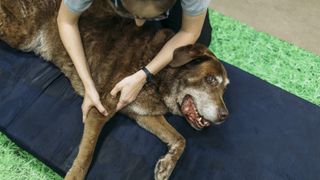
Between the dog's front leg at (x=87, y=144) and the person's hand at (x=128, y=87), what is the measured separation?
11cm

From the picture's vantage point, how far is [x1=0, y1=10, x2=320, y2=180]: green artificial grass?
2771 millimetres

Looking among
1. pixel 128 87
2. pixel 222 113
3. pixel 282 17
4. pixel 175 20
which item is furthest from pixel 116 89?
pixel 282 17

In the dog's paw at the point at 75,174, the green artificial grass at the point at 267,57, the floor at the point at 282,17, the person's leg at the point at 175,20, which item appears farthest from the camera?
the floor at the point at 282,17

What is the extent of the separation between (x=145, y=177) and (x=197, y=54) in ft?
1.92

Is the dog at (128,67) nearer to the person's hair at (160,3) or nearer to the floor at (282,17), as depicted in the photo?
the person's hair at (160,3)

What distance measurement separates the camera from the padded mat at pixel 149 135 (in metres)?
1.97

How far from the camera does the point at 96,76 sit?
82.4 inches

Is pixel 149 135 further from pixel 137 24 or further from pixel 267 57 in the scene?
pixel 267 57

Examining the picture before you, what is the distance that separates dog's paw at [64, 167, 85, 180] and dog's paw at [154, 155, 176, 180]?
0.32 metres

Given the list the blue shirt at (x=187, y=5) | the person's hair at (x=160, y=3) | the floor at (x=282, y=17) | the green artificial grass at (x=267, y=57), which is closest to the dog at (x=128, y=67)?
the blue shirt at (x=187, y=5)

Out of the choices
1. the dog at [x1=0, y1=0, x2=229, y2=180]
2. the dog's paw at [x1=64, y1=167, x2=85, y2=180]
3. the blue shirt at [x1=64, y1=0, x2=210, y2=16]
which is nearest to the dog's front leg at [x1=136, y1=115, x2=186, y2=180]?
the dog at [x1=0, y1=0, x2=229, y2=180]

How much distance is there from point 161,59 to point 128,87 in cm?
20

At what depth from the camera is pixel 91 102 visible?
1967 mm

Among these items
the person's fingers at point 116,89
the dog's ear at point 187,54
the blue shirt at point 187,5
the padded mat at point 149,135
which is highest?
the blue shirt at point 187,5
